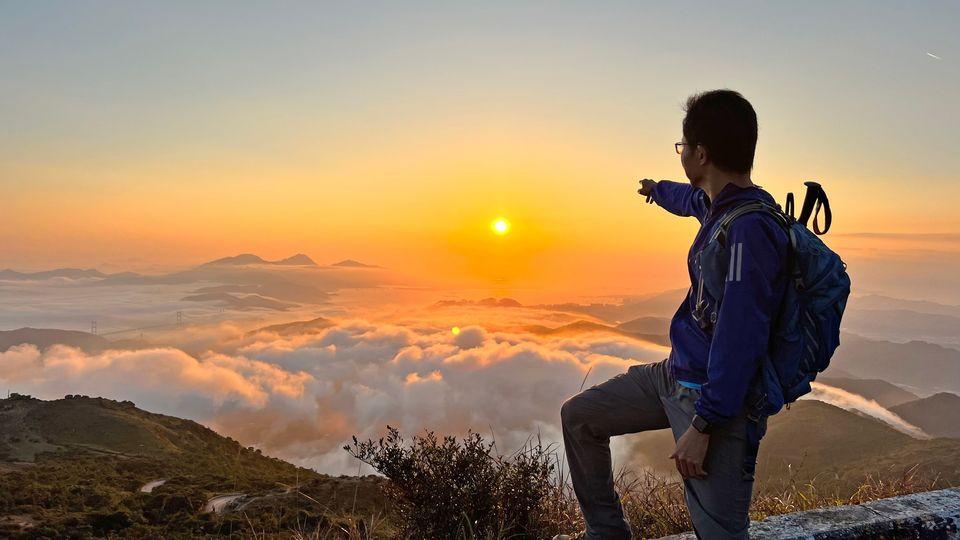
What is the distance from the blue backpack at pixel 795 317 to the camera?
2277mm

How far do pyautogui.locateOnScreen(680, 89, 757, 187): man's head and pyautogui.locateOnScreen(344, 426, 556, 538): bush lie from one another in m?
2.10

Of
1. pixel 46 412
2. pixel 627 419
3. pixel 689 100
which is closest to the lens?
pixel 689 100

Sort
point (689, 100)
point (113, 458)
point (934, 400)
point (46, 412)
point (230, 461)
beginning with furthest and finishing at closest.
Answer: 1. point (934, 400)
2. point (46, 412)
3. point (230, 461)
4. point (113, 458)
5. point (689, 100)

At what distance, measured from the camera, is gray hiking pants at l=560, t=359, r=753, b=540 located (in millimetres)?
2400

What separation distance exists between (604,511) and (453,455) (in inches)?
43.7

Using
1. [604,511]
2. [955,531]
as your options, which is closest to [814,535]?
[955,531]

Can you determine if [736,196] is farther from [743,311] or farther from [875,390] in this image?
[875,390]

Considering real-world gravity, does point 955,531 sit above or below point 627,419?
below

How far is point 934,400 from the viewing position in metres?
100

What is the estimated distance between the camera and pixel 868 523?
321 cm

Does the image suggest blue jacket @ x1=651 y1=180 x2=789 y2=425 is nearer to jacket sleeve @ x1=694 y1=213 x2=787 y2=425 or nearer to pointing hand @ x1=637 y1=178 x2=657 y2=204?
jacket sleeve @ x1=694 y1=213 x2=787 y2=425

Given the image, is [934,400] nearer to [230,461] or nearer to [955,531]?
[230,461]

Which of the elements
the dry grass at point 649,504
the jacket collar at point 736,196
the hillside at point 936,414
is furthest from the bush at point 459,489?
the hillside at point 936,414

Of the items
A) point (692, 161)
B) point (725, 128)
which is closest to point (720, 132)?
point (725, 128)
